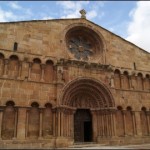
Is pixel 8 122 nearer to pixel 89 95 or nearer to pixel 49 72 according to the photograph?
pixel 49 72

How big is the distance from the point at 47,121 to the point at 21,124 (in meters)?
1.80

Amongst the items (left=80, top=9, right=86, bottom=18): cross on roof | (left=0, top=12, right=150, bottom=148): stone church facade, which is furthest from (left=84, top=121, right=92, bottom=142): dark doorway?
(left=80, top=9, right=86, bottom=18): cross on roof

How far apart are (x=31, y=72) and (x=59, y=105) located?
3022 millimetres

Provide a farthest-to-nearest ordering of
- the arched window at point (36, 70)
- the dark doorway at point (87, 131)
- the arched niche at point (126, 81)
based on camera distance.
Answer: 1. the arched niche at point (126, 81)
2. the dark doorway at point (87, 131)
3. the arched window at point (36, 70)

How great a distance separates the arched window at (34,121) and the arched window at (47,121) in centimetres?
47

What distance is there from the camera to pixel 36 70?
579 inches

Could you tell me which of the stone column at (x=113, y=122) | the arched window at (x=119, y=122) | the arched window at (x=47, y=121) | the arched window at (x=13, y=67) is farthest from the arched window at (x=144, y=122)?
the arched window at (x=13, y=67)

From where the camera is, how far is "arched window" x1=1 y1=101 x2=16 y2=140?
1260 cm

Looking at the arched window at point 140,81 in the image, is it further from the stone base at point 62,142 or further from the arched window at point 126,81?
the stone base at point 62,142

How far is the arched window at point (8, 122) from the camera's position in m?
12.6

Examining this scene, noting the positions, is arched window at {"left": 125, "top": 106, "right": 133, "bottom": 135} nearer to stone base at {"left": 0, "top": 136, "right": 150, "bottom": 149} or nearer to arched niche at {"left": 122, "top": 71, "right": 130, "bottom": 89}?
stone base at {"left": 0, "top": 136, "right": 150, "bottom": 149}

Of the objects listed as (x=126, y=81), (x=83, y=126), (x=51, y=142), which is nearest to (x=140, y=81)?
(x=126, y=81)

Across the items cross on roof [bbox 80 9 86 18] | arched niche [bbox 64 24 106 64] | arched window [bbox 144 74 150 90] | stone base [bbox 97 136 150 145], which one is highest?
cross on roof [bbox 80 9 86 18]

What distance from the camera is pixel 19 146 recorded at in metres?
12.4
